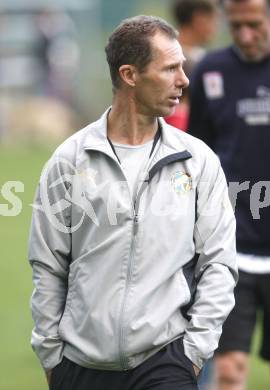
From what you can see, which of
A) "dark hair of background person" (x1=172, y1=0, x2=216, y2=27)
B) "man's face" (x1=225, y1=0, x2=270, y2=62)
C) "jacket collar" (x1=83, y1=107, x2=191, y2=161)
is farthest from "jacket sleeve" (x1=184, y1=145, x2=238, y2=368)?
"dark hair of background person" (x1=172, y1=0, x2=216, y2=27)

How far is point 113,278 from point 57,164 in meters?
0.55

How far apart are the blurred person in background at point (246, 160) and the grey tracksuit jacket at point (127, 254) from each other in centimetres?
162

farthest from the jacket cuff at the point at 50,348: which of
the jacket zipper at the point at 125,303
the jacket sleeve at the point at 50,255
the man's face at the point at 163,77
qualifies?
the man's face at the point at 163,77

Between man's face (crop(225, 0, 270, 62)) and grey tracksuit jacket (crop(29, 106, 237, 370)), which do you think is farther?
man's face (crop(225, 0, 270, 62))

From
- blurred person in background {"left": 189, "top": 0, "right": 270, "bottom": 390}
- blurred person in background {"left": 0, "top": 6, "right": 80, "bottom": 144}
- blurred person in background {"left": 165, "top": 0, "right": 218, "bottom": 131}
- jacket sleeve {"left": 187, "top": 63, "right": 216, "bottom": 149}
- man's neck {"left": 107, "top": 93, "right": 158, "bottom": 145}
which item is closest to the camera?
man's neck {"left": 107, "top": 93, "right": 158, "bottom": 145}

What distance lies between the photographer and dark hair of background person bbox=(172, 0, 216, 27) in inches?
349

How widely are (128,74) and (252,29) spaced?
1936 mm

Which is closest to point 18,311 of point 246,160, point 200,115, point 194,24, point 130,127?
point 194,24

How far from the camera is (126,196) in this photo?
508cm

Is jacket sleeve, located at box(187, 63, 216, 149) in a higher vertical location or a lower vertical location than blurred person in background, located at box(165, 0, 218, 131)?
lower

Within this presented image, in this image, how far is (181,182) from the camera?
511 centimetres

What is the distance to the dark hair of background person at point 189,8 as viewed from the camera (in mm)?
8875

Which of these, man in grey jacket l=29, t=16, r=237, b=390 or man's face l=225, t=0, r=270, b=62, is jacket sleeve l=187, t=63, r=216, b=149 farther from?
man in grey jacket l=29, t=16, r=237, b=390

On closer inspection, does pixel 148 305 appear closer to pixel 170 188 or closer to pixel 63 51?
pixel 170 188
